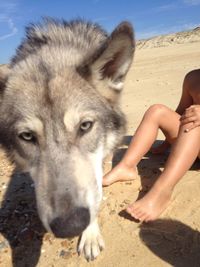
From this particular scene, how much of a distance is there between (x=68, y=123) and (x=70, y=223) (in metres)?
0.76

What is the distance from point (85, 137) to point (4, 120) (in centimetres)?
75

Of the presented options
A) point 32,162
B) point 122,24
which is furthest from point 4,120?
point 122,24

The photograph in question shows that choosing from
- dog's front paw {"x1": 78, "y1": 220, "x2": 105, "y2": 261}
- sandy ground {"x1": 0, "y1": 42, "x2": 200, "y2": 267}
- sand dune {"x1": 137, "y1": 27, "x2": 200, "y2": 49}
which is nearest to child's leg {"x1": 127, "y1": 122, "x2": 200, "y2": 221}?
sandy ground {"x1": 0, "y1": 42, "x2": 200, "y2": 267}

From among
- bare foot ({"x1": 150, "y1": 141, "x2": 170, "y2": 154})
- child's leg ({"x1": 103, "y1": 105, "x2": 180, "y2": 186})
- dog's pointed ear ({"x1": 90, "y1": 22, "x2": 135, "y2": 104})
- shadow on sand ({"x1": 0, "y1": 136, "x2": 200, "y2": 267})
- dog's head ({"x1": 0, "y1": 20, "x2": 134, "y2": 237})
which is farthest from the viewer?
bare foot ({"x1": 150, "y1": 141, "x2": 170, "y2": 154})

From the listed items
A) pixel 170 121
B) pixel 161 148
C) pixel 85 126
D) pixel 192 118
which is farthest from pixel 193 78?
pixel 85 126

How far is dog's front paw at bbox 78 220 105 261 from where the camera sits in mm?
3299

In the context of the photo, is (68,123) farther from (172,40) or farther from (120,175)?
(172,40)

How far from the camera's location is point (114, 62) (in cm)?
317

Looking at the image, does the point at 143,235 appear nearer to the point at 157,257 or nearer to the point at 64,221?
the point at 157,257

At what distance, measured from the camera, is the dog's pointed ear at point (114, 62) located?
9.34 ft

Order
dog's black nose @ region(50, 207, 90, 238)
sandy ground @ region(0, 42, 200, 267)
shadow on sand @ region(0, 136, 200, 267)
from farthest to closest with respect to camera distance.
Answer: shadow on sand @ region(0, 136, 200, 267) < sandy ground @ region(0, 42, 200, 267) < dog's black nose @ region(50, 207, 90, 238)

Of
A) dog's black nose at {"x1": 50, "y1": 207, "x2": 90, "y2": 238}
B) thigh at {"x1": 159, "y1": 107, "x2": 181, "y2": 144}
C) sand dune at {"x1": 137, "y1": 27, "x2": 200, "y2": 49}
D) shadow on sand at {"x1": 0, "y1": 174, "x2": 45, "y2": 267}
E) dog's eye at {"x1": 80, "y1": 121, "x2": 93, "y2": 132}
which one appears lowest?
shadow on sand at {"x1": 0, "y1": 174, "x2": 45, "y2": 267}

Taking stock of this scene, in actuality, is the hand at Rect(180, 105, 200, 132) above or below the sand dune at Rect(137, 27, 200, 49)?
below

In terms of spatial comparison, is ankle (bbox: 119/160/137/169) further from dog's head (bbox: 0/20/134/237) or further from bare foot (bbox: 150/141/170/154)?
bare foot (bbox: 150/141/170/154)
